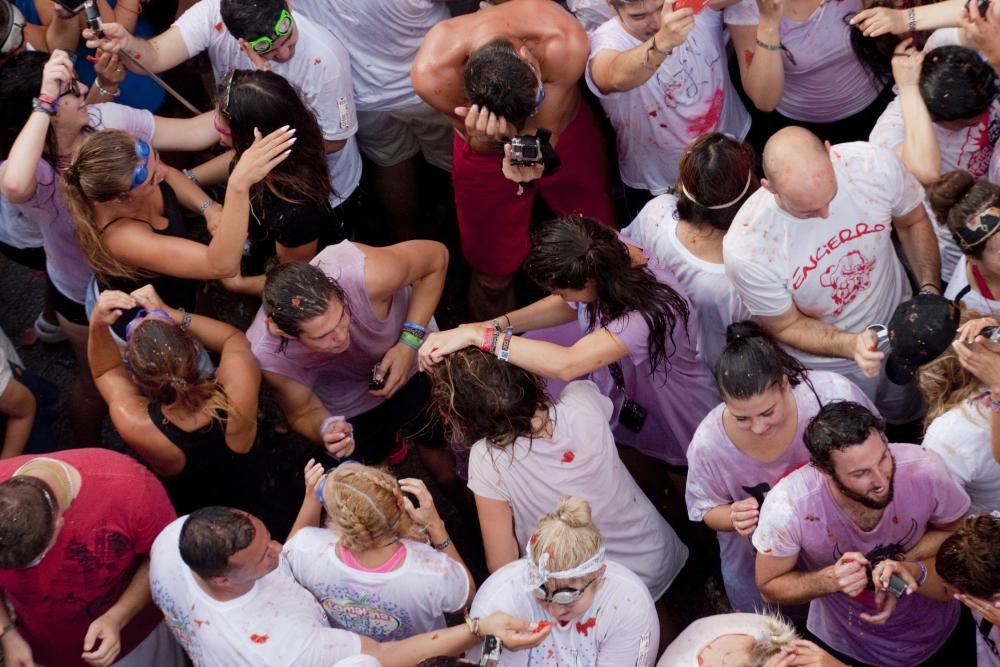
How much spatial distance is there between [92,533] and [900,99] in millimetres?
2913

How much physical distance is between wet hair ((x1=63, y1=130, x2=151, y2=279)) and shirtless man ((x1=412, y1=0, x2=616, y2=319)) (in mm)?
1120

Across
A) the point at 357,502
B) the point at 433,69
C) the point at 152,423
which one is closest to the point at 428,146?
the point at 433,69

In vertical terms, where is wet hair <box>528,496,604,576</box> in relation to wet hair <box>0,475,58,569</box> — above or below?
above

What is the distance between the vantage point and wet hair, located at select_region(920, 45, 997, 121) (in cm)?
325

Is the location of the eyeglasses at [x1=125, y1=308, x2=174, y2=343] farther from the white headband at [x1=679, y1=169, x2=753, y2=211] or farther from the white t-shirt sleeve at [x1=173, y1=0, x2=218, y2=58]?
the white headband at [x1=679, y1=169, x2=753, y2=211]

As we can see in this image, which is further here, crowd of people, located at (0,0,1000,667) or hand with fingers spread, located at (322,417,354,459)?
hand with fingers spread, located at (322,417,354,459)

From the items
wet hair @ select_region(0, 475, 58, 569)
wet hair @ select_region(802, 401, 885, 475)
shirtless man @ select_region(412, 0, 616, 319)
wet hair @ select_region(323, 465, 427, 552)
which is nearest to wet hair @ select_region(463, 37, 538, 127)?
shirtless man @ select_region(412, 0, 616, 319)

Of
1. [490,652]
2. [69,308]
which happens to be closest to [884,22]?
[490,652]

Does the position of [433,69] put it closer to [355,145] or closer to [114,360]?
[355,145]

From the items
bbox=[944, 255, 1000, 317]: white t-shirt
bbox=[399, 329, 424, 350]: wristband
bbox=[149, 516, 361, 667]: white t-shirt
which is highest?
bbox=[944, 255, 1000, 317]: white t-shirt

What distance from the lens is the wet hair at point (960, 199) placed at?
2.92m

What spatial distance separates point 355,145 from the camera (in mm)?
4328

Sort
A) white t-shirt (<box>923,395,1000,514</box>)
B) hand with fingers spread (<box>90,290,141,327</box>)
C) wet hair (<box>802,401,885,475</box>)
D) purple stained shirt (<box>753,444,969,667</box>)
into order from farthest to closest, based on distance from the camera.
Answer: hand with fingers spread (<box>90,290,141,327</box>), white t-shirt (<box>923,395,1000,514</box>), purple stained shirt (<box>753,444,969,667</box>), wet hair (<box>802,401,885,475</box>)

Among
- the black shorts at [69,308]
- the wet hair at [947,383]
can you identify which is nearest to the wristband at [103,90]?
the black shorts at [69,308]
